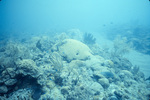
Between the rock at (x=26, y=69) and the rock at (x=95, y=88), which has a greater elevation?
the rock at (x=95, y=88)

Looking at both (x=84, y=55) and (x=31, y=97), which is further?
(x=84, y=55)

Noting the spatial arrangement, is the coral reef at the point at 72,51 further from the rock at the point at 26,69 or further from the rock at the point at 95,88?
the rock at the point at 26,69

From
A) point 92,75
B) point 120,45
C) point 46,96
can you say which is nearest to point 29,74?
point 46,96

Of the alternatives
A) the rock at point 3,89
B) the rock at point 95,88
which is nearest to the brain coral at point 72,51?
the rock at point 95,88

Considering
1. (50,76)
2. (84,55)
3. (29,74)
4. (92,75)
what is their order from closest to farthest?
(29,74) < (50,76) < (92,75) < (84,55)

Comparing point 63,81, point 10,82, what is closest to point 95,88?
point 63,81

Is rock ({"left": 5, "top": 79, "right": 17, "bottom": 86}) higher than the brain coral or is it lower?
lower

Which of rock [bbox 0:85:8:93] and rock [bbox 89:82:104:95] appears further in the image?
rock [bbox 89:82:104:95]

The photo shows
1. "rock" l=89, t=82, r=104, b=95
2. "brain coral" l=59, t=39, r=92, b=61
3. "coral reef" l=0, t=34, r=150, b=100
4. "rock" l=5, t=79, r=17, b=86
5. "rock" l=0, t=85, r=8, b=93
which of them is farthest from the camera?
"brain coral" l=59, t=39, r=92, b=61

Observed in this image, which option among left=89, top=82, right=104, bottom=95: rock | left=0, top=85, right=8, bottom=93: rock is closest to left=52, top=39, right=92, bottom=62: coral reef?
left=89, top=82, right=104, bottom=95: rock

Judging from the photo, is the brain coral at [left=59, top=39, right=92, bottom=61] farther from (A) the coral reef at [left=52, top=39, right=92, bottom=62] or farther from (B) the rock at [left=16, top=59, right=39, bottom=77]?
(B) the rock at [left=16, top=59, right=39, bottom=77]

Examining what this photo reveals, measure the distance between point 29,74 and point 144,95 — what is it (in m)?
6.91

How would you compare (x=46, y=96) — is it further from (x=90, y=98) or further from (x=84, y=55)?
(x=84, y=55)

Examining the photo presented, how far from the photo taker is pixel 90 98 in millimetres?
4129
